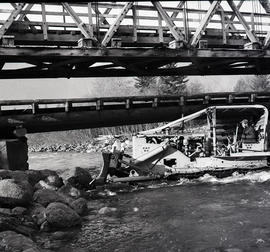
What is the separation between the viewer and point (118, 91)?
72.9 meters

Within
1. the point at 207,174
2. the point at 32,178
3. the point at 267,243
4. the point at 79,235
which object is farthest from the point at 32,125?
the point at 267,243

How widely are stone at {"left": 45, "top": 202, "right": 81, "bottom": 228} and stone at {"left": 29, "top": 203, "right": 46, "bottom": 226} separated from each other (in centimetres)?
Answer: 13

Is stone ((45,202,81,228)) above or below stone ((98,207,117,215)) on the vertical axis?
above

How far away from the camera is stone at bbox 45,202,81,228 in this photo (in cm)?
765

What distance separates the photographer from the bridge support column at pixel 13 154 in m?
12.7

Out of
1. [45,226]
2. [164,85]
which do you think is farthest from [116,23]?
[164,85]

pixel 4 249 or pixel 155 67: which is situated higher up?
pixel 155 67

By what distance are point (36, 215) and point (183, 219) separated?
3.22 metres

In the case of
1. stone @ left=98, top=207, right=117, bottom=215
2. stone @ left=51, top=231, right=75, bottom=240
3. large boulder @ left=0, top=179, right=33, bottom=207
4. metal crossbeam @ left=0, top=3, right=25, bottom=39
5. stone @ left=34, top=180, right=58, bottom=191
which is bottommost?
stone @ left=98, top=207, right=117, bottom=215

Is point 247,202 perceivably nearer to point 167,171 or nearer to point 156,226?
point 156,226

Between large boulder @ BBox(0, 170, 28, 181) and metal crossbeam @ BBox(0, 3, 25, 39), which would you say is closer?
large boulder @ BBox(0, 170, 28, 181)

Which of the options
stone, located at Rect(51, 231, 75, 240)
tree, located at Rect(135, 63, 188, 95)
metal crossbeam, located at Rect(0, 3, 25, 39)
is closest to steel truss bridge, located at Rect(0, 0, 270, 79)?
metal crossbeam, located at Rect(0, 3, 25, 39)

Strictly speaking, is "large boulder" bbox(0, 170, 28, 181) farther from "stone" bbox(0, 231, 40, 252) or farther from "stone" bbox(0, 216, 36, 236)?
"stone" bbox(0, 231, 40, 252)

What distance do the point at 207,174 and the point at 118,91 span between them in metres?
60.2
